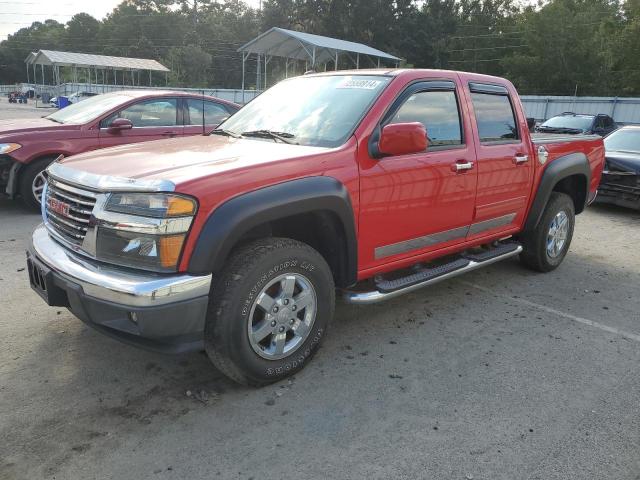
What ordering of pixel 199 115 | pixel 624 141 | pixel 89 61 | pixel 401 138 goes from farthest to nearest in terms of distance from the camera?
1. pixel 89 61
2. pixel 624 141
3. pixel 199 115
4. pixel 401 138

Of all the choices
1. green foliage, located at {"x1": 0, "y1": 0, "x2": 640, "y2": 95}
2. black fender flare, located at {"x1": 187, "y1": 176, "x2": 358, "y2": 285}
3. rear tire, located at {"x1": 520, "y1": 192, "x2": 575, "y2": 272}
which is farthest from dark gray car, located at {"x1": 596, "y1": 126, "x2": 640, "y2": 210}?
green foliage, located at {"x1": 0, "y1": 0, "x2": 640, "y2": 95}

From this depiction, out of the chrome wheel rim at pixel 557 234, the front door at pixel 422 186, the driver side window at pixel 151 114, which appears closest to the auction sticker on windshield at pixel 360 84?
the front door at pixel 422 186

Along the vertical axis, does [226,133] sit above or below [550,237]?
above

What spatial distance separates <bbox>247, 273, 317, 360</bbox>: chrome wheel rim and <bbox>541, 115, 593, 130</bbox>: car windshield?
13.3 metres

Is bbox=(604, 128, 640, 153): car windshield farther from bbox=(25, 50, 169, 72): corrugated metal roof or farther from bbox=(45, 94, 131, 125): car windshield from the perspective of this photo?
bbox=(25, 50, 169, 72): corrugated metal roof

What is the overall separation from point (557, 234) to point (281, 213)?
3.75 m

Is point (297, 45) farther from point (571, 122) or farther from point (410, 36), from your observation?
point (410, 36)

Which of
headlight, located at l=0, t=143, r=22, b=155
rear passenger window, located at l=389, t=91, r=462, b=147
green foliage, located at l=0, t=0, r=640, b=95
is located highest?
green foliage, located at l=0, t=0, r=640, b=95

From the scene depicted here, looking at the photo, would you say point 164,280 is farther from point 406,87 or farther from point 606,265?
point 606,265

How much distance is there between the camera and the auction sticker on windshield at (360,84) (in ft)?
12.0

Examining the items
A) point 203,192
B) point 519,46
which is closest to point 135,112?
point 203,192

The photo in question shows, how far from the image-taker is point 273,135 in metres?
3.62

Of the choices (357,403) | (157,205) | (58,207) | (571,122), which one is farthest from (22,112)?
(357,403)

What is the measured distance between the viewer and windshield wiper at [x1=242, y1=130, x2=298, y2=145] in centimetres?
352
